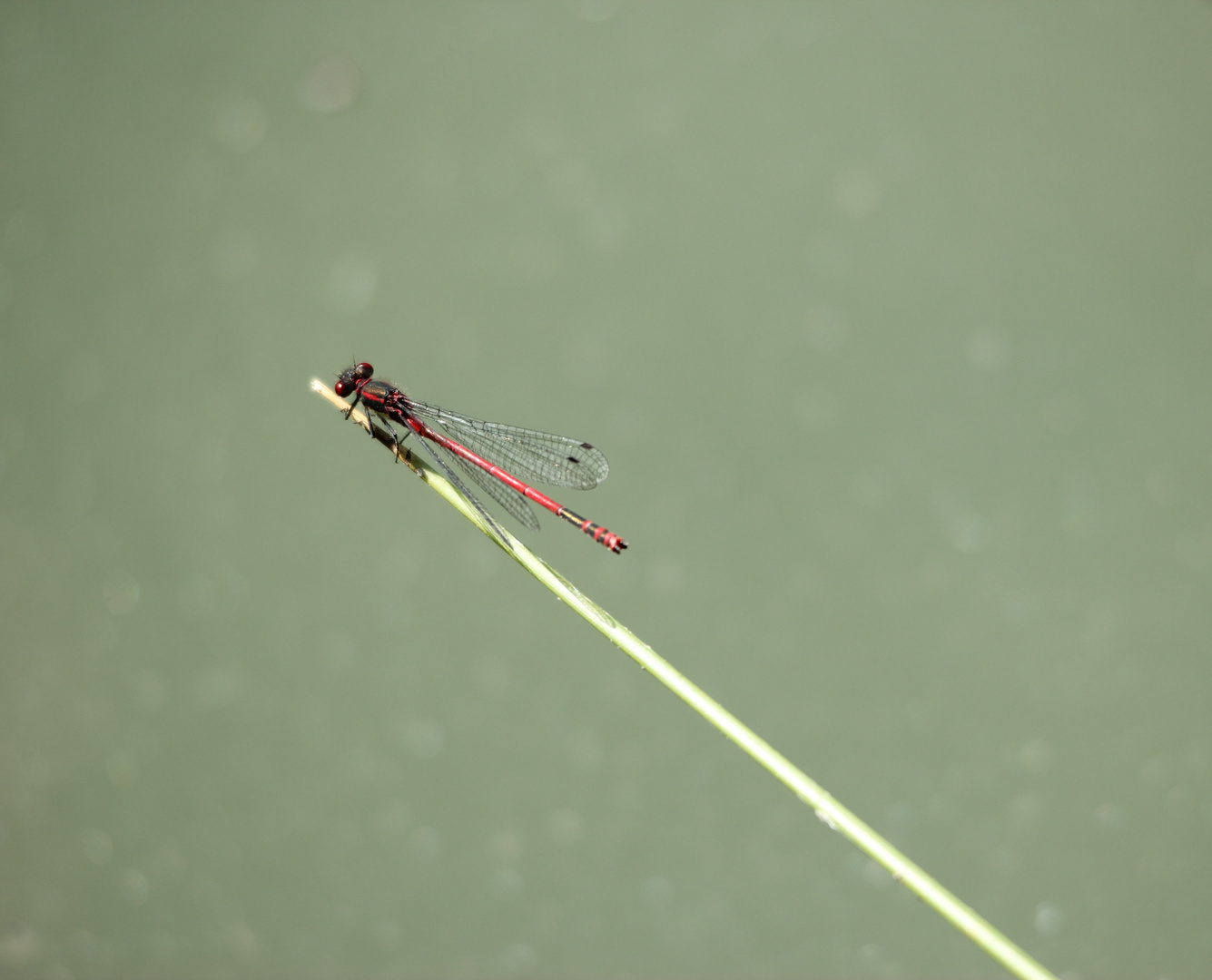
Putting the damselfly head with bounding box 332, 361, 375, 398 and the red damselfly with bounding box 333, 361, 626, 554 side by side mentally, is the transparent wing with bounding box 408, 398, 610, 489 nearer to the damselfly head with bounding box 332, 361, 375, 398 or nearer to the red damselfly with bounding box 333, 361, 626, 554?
the red damselfly with bounding box 333, 361, 626, 554

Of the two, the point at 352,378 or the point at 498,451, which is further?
the point at 498,451

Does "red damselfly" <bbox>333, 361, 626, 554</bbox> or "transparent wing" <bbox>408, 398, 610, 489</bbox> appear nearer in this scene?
"red damselfly" <bbox>333, 361, 626, 554</bbox>

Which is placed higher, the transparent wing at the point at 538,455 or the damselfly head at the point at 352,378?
the transparent wing at the point at 538,455

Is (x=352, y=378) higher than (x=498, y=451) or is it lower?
lower

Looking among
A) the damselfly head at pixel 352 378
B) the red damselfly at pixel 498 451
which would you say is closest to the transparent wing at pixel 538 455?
the red damselfly at pixel 498 451

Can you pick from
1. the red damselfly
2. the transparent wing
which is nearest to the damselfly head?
the red damselfly

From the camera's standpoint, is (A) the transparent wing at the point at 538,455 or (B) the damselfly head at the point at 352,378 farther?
(A) the transparent wing at the point at 538,455

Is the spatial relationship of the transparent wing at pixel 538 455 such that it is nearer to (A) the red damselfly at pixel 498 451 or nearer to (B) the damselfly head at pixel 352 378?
(A) the red damselfly at pixel 498 451

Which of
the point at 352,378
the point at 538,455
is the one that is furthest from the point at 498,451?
the point at 352,378

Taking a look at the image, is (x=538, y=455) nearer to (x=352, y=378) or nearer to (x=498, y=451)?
(x=498, y=451)
